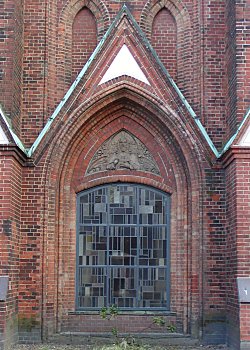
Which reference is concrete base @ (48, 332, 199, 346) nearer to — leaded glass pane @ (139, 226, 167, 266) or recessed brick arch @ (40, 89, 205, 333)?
recessed brick arch @ (40, 89, 205, 333)

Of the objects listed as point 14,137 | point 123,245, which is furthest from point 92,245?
point 14,137

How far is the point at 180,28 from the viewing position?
43.7 feet

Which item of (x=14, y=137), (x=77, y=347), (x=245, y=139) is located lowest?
(x=77, y=347)

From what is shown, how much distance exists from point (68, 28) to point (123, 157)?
3.16m

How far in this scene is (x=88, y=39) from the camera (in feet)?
44.0

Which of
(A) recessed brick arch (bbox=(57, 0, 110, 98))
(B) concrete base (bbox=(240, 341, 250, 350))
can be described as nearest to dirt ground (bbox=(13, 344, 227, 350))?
(B) concrete base (bbox=(240, 341, 250, 350))

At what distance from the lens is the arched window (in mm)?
12648

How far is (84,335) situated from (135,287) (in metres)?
1.45

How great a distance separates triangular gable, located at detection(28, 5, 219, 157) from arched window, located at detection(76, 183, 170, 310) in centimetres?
191

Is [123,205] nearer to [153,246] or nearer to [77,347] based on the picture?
[153,246]

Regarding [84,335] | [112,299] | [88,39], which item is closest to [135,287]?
[112,299]

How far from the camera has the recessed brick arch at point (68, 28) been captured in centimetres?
1315

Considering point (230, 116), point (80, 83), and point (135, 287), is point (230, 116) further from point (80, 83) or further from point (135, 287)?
point (135, 287)

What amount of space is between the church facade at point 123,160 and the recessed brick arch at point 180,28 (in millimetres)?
26
